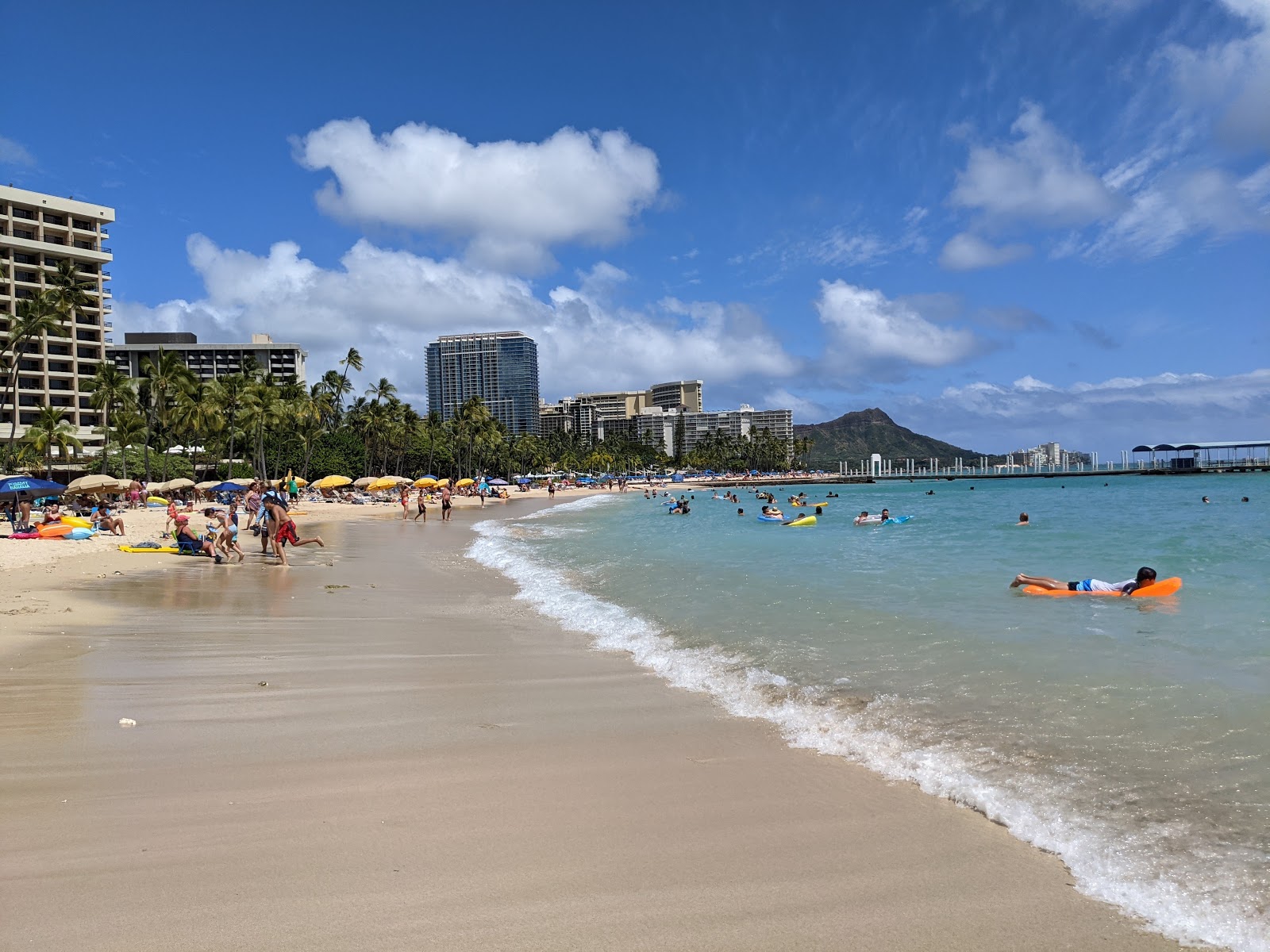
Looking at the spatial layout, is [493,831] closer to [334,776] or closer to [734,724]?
[334,776]

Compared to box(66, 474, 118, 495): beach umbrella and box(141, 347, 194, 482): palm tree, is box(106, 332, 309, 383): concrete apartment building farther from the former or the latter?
box(66, 474, 118, 495): beach umbrella

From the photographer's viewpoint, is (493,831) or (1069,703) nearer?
(493,831)

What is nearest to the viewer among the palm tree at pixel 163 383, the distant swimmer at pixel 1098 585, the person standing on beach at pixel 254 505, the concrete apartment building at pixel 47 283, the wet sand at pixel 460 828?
the wet sand at pixel 460 828

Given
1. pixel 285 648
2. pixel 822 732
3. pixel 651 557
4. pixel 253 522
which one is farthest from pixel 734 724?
pixel 253 522

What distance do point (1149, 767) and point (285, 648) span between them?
6.76 metres

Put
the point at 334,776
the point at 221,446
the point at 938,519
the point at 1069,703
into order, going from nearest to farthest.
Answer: the point at 334,776, the point at 1069,703, the point at 938,519, the point at 221,446

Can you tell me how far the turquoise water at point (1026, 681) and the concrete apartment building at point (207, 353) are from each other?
111 meters

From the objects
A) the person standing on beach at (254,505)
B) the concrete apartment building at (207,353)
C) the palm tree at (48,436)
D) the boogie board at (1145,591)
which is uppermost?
the concrete apartment building at (207,353)

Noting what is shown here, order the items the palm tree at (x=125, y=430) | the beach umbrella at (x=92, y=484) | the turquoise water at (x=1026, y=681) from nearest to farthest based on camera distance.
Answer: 1. the turquoise water at (x=1026, y=681)
2. the beach umbrella at (x=92, y=484)
3. the palm tree at (x=125, y=430)

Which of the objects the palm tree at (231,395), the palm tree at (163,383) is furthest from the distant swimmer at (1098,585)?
the palm tree at (231,395)

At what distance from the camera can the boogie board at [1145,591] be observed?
1086 centimetres

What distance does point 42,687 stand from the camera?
5750 mm

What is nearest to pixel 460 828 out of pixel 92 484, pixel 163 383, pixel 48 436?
pixel 92 484

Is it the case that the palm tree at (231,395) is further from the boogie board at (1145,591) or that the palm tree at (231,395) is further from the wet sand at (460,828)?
the boogie board at (1145,591)
